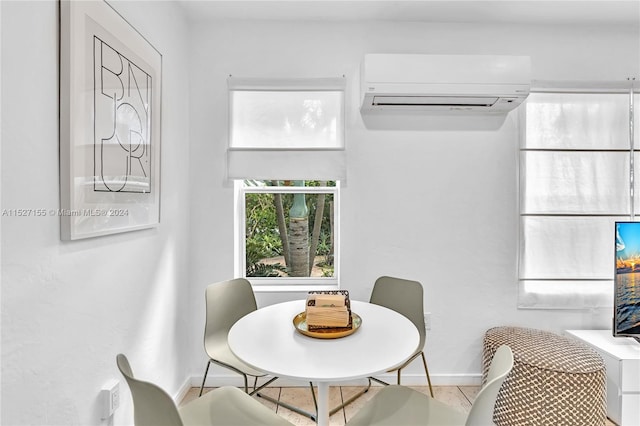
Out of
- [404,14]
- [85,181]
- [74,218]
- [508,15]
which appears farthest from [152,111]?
[508,15]

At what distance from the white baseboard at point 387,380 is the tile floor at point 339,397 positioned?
3 cm

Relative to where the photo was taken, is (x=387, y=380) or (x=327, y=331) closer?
(x=327, y=331)

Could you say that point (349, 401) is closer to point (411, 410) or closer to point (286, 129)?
point (411, 410)

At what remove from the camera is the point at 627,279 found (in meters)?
2.25

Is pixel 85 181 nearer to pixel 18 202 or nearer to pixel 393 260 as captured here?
pixel 18 202

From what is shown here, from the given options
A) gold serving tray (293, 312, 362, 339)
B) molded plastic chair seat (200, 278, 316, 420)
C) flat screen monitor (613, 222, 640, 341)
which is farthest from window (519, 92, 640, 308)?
molded plastic chair seat (200, 278, 316, 420)

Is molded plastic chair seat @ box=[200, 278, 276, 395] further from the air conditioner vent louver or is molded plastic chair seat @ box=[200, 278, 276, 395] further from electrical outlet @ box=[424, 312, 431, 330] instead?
the air conditioner vent louver

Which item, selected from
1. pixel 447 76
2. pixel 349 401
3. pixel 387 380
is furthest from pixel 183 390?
pixel 447 76

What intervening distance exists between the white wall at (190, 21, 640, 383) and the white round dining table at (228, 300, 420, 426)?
2.91 feet

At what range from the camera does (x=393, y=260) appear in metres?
2.60

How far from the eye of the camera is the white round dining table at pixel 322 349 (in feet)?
4.10

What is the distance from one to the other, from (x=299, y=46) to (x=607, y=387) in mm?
3026

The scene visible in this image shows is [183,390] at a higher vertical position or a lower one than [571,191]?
lower

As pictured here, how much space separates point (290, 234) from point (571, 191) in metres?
2.09
